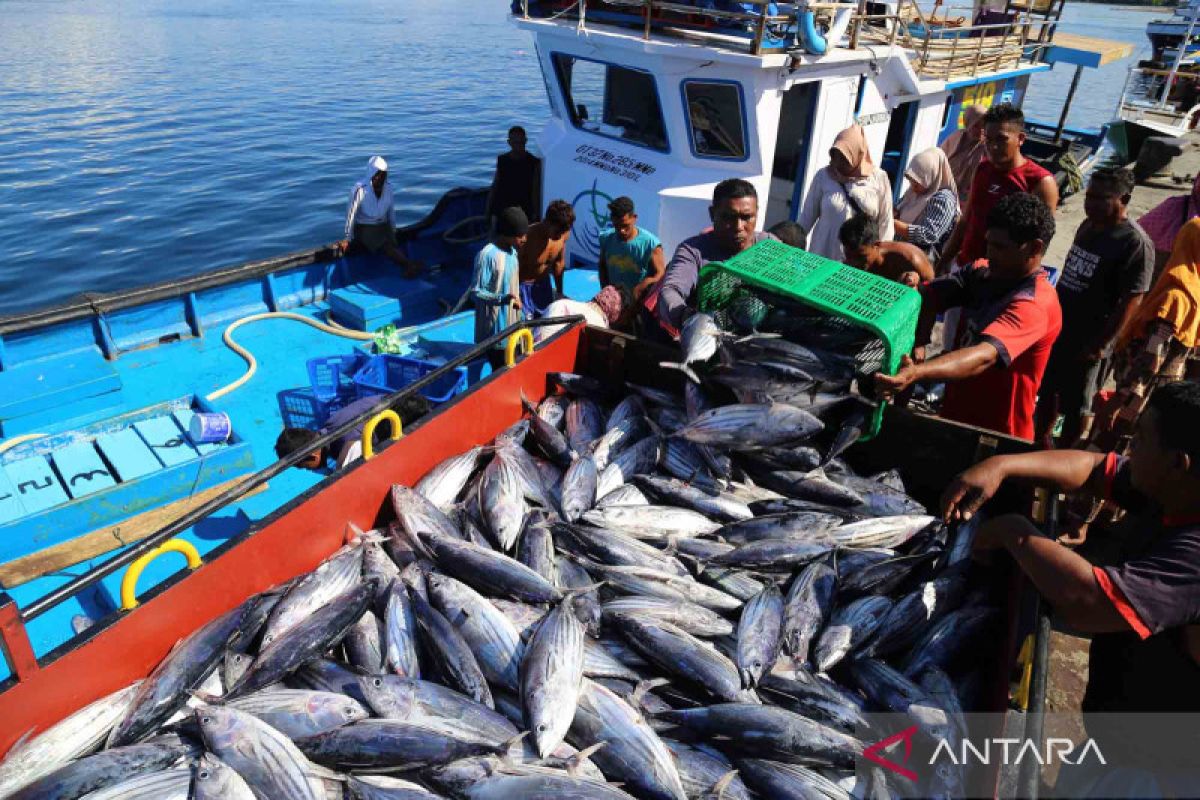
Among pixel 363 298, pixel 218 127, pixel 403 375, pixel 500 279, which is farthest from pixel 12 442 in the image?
pixel 218 127

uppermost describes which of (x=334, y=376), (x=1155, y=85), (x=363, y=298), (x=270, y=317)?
(x=1155, y=85)

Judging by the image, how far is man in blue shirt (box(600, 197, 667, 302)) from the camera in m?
5.64

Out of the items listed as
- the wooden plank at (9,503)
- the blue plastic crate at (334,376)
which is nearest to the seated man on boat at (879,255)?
the blue plastic crate at (334,376)

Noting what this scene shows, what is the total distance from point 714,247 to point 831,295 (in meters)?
1.10

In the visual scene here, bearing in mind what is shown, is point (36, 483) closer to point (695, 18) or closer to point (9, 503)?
point (9, 503)

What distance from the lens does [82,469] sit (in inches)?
176

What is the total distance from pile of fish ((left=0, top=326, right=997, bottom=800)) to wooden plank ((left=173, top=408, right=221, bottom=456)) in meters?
2.19

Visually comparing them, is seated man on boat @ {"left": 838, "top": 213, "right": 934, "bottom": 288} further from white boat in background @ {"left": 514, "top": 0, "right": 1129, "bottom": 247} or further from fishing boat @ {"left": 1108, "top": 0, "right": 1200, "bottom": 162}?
fishing boat @ {"left": 1108, "top": 0, "right": 1200, "bottom": 162}

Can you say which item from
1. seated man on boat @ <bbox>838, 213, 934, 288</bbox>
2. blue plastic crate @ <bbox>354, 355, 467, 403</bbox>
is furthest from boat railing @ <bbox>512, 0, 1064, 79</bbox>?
blue plastic crate @ <bbox>354, 355, 467, 403</bbox>

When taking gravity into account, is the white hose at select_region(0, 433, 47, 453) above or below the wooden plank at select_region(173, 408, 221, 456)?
below

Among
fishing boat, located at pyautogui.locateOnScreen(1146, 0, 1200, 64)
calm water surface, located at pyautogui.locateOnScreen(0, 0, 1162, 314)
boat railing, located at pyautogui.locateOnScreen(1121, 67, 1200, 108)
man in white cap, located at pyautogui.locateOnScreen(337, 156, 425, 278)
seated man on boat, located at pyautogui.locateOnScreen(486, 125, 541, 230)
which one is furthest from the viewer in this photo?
fishing boat, located at pyautogui.locateOnScreen(1146, 0, 1200, 64)

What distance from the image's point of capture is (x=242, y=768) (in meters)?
2.08

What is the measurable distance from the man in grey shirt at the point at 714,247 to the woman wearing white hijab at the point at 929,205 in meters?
3.42

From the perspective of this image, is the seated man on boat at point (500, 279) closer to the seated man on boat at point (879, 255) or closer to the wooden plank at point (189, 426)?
the wooden plank at point (189, 426)
